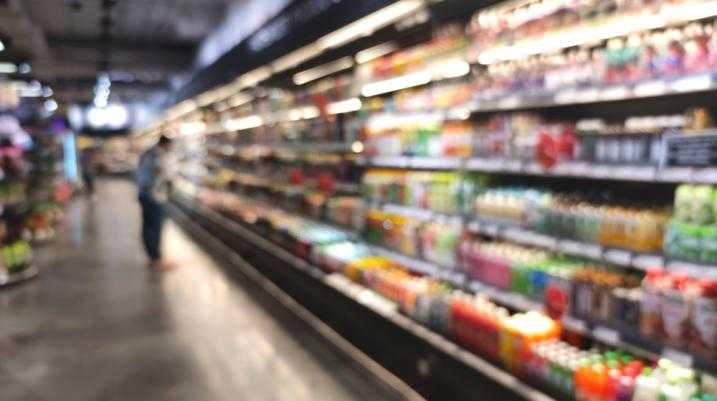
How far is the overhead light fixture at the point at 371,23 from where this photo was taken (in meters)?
3.66

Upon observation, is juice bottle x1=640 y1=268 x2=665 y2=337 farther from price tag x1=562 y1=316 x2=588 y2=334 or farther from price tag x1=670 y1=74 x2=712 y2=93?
price tag x1=670 y1=74 x2=712 y2=93

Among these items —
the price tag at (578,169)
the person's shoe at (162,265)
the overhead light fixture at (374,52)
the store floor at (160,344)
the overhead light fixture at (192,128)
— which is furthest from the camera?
the overhead light fixture at (192,128)

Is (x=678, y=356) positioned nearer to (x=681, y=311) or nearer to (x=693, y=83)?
(x=681, y=311)

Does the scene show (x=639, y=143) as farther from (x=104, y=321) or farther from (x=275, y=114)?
(x=275, y=114)

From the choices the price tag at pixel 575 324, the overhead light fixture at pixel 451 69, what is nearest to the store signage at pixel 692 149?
the price tag at pixel 575 324

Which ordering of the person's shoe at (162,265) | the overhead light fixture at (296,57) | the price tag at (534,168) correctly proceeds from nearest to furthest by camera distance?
the price tag at (534,168)
the overhead light fixture at (296,57)
the person's shoe at (162,265)

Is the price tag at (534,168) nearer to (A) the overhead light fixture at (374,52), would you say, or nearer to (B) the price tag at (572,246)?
(B) the price tag at (572,246)

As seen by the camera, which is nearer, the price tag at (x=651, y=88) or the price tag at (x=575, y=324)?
the price tag at (x=651, y=88)

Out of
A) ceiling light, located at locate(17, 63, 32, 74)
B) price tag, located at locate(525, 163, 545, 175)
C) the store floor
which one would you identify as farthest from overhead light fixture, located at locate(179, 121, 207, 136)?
price tag, located at locate(525, 163, 545, 175)

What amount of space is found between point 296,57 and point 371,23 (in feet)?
5.69

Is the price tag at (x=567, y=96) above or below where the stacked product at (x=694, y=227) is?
above

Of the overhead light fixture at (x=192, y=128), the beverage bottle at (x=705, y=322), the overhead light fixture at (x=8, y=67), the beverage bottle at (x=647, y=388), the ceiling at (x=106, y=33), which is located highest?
the ceiling at (x=106, y=33)

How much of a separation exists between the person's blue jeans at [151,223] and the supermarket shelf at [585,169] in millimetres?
4422

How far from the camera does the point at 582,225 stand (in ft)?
9.46
